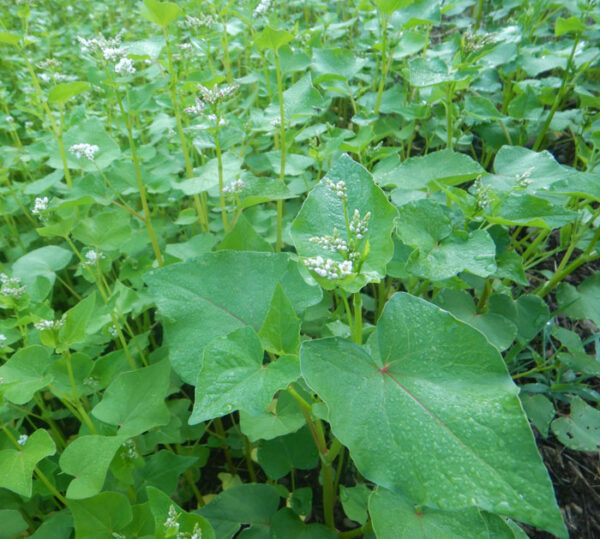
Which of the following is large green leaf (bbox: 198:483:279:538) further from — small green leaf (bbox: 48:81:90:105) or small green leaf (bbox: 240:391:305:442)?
small green leaf (bbox: 48:81:90:105)

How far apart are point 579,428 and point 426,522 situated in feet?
2.02

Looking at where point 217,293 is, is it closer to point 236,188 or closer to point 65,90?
point 236,188

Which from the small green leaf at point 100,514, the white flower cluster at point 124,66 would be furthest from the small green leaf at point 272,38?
the small green leaf at point 100,514

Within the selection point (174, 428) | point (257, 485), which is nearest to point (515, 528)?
point (257, 485)

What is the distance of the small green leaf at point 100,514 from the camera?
0.82m

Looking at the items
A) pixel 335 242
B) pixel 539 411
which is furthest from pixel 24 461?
pixel 539 411

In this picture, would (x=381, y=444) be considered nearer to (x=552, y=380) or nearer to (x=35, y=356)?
(x=35, y=356)

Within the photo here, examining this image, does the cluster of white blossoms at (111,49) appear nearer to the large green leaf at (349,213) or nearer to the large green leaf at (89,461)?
the large green leaf at (349,213)

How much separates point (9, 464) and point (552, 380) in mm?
1427

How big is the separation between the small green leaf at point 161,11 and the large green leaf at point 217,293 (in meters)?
0.62

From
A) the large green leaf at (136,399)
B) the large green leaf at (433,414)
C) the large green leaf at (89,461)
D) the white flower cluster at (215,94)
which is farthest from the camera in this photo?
the white flower cluster at (215,94)

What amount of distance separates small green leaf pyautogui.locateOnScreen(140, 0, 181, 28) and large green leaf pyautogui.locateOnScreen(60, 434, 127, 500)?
0.96 m

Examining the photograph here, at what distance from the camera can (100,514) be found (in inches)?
32.7

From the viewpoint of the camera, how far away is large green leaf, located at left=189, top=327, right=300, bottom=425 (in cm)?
60
